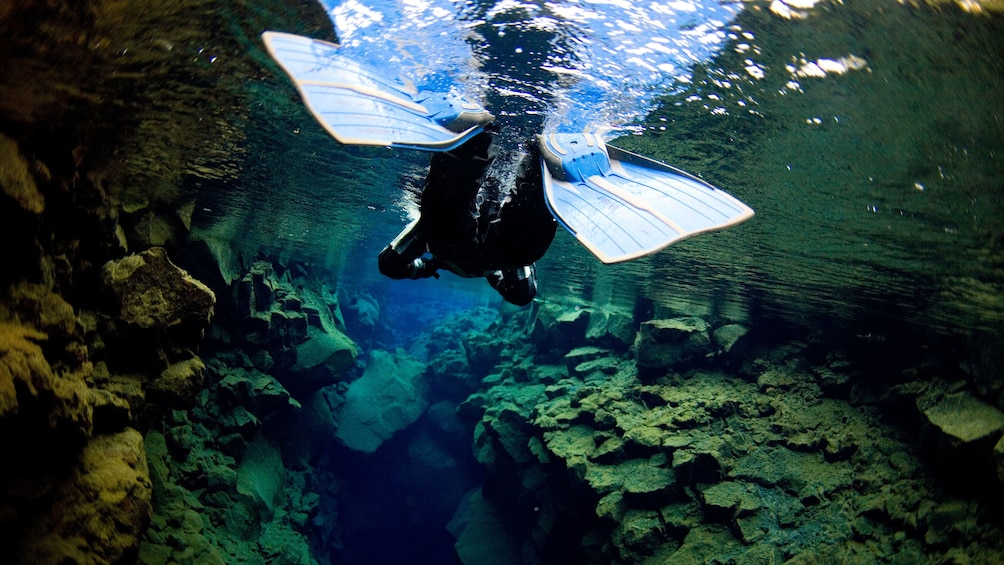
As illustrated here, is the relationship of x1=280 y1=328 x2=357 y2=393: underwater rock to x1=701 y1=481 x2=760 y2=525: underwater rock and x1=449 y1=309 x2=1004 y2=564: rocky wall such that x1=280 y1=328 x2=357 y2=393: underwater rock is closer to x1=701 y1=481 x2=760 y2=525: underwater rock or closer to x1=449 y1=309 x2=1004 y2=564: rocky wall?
x1=449 y1=309 x2=1004 y2=564: rocky wall

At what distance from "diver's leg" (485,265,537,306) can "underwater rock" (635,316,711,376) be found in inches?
364

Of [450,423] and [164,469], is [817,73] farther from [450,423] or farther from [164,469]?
[450,423]

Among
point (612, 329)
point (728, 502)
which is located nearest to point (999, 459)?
point (728, 502)

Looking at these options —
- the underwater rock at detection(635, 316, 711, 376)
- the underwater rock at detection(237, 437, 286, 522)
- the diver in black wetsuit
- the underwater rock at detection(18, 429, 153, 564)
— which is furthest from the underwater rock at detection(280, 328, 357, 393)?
the diver in black wetsuit

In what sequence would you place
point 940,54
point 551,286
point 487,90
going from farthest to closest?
1. point 551,286
2. point 487,90
3. point 940,54

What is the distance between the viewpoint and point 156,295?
17.7ft

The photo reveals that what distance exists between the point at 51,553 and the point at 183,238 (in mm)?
7477

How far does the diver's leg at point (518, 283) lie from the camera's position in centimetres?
364

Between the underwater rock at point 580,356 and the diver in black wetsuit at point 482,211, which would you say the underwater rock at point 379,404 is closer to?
the underwater rock at point 580,356

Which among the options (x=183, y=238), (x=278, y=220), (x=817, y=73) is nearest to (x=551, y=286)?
(x=278, y=220)

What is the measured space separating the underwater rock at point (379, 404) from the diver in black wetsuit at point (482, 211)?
16.0 metres

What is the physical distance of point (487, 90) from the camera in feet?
16.2

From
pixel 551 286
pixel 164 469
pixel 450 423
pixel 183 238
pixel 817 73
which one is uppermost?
pixel 817 73

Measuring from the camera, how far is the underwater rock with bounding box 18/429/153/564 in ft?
11.8
